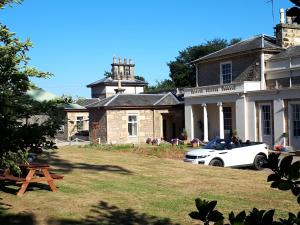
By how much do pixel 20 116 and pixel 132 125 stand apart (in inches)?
1297

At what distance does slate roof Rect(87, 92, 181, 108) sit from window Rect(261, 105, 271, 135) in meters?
11.7

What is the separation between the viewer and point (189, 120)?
38.0 metres

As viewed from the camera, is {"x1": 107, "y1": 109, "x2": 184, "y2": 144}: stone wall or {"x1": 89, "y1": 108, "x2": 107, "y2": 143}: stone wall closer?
{"x1": 107, "y1": 109, "x2": 184, "y2": 144}: stone wall

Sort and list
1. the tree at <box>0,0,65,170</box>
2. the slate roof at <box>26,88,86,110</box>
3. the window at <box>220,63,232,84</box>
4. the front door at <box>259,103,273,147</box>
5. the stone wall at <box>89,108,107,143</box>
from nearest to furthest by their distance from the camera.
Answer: the tree at <box>0,0,65,170</box> < the slate roof at <box>26,88,86,110</box> < the front door at <box>259,103,273,147</box> < the window at <box>220,63,232,84</box> < the stone wall at <box>89,108,107,143</box>

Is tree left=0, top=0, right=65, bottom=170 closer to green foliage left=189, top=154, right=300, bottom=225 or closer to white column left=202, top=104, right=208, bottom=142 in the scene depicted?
green foliage left=189, top=154, right=300, bottom=225

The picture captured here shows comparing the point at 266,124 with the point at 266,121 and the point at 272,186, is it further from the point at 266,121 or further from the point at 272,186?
the point at 272,186

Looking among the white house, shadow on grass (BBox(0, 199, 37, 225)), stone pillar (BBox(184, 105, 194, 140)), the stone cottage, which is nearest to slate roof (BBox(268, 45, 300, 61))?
the white house

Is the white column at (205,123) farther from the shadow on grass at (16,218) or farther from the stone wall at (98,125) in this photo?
the shadow on grass at (16,218)

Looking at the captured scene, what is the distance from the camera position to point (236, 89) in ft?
105

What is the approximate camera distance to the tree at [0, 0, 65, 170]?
5857mm

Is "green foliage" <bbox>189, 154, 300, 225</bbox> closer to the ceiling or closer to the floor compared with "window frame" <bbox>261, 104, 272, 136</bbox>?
closer to the floor

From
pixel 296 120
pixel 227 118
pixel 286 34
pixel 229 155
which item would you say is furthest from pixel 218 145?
pixel 286 34

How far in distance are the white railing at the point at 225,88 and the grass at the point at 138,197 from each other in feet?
56.8

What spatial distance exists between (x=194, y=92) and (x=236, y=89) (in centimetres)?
561
